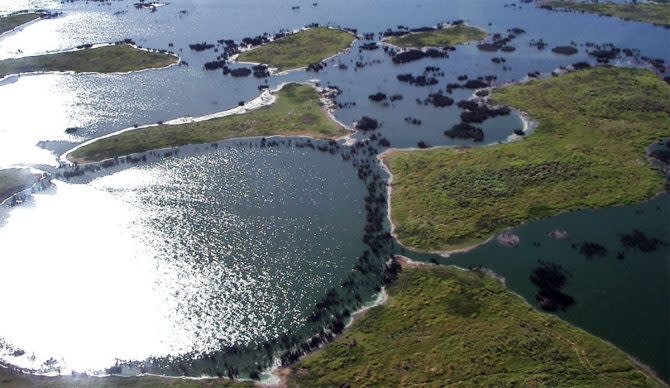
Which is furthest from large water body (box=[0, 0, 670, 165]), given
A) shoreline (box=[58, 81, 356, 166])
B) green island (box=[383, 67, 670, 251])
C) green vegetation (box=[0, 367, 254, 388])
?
green vegetation (box=[0, 367, 254, 388])

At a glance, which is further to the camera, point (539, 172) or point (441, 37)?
point (441, 37)

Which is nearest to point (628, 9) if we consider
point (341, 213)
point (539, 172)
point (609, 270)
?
point (539, 172)

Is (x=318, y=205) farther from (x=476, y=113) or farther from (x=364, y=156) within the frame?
(x=476, y=113)

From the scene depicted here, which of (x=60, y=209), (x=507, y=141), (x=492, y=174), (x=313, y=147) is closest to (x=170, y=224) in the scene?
(x=60, y=209)

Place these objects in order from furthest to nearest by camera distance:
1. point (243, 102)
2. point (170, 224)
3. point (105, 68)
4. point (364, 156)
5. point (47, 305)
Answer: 1. point (105, 68)
2. point (243, 102)
3. point (364, 156)
4. point (170, 224)
5. point (47, 305)

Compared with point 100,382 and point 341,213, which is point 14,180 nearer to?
point 100,382

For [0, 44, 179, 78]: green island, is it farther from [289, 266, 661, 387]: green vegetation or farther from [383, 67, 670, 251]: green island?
[289, 266, 661, 387]: green vegetation

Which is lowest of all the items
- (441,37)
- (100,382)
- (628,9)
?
(100,382)
